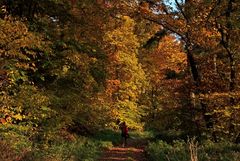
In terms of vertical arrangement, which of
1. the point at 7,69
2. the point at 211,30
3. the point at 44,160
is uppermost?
the point at 211,30

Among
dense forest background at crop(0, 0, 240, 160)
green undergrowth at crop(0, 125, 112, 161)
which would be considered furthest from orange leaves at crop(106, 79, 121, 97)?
green undergrowth at crop(0, 125, 112, 161)

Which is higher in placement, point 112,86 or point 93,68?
point 112,86

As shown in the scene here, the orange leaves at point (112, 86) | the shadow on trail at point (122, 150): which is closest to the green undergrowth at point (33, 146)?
the shadow on trail at point (122, 150)

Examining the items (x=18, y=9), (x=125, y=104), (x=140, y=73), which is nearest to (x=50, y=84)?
(x=18, y=9)

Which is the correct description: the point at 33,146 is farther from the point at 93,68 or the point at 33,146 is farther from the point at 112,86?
the point at 112,86

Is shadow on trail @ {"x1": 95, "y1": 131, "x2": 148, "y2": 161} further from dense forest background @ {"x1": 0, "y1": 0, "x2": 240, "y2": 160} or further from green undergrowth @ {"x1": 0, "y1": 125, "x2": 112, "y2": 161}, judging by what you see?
A: dense forest background @ {"x1": 0, "y1": 0, "x2": 240, "y2": 160}

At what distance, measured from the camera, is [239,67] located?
61.7 ft

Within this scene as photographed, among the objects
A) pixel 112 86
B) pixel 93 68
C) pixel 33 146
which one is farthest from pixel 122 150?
pixel 33 146

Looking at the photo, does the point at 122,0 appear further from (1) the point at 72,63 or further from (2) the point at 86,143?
(2) the point at 86,143

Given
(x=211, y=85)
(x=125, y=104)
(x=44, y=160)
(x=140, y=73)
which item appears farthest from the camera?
(x=140, y=73)

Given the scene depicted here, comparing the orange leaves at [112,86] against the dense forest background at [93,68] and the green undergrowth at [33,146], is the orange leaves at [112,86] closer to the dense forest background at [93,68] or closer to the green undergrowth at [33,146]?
the dense forest background at [93,68]

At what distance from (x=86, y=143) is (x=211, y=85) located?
7.48 metres

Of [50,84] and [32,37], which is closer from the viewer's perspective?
[32,37]

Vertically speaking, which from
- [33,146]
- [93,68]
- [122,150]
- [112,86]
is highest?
[112,86]
